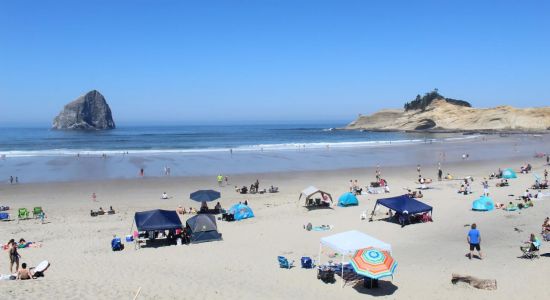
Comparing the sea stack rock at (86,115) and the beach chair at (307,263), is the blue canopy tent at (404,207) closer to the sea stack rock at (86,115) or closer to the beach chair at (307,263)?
the beach chair at (307,263)

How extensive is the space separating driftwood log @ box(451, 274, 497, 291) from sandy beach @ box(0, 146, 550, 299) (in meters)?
0.19

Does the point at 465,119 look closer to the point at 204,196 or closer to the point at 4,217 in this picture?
the point at 204,196

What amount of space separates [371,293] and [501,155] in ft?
139

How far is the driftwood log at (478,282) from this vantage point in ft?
33.7

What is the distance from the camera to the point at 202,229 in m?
15.3

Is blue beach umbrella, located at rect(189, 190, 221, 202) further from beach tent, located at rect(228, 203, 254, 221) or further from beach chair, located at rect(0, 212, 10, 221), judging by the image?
beach chair, located at rect(0, 212, 10, 221)

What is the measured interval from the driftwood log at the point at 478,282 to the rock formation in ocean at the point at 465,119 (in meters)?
99.6

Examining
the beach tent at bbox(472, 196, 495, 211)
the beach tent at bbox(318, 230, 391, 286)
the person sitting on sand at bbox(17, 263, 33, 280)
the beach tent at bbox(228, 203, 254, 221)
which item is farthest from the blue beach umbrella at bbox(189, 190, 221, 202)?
the beach tent at bbox(472, 196, 495, 211)

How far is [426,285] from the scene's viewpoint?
10.7 m

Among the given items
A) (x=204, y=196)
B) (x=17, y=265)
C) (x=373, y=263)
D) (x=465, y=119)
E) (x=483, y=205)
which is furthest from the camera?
(x=465, y=119)

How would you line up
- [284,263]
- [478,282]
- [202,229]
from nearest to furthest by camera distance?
[478,282] < [284,263] < [202,229]

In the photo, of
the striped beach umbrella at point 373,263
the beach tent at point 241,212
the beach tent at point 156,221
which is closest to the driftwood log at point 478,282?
the striped beach umbrella at point 373,263

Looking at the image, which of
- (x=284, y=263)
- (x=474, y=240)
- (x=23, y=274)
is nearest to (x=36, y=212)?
(x=23, y=274)

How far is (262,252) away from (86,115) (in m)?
148
